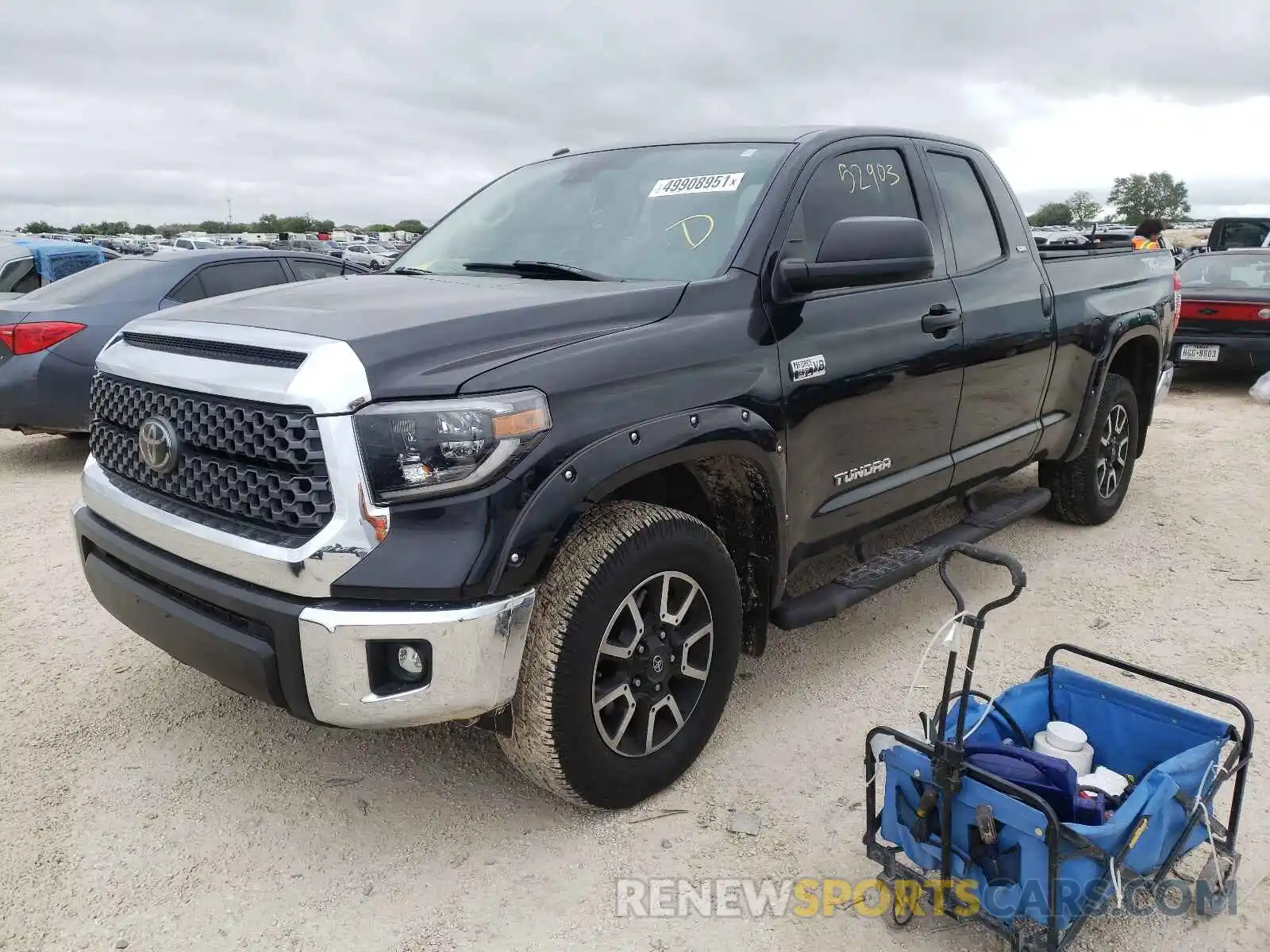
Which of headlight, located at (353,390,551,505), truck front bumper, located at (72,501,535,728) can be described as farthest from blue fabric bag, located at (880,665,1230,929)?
headlight, located at (353,390,551,505)

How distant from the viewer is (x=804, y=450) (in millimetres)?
3074

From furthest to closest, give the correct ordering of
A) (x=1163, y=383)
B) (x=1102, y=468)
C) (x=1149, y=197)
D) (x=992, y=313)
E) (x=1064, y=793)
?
(x=1149, y=197) → (x=1163, y=383) → (x=1102, y=468) → (x=992, y=313) → (x=1064, y=793)

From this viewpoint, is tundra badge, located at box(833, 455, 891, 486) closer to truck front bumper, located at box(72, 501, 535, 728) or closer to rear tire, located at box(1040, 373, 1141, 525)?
truck front bumper, located at box(72, 501, 535, 728)

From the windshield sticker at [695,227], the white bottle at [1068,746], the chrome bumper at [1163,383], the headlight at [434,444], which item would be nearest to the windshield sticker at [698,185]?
the windshield sticker at [695,227]

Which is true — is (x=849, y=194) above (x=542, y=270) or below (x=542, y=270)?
above

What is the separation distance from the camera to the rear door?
12.9ft

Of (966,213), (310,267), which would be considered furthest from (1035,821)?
(310,267)

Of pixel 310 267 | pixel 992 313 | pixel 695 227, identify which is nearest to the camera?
pixel 695 227

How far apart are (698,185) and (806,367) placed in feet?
2.52

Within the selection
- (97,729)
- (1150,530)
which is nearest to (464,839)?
(97,729)

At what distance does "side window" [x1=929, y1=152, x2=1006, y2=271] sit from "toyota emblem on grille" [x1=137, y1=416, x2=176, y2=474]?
2990 millimetres

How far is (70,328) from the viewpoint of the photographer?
6.40 metres

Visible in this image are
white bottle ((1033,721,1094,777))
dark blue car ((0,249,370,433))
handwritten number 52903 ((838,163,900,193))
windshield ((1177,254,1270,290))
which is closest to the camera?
white bottle ((1033,721,1094,777))

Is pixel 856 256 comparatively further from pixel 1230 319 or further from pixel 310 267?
pixel 1230 319
